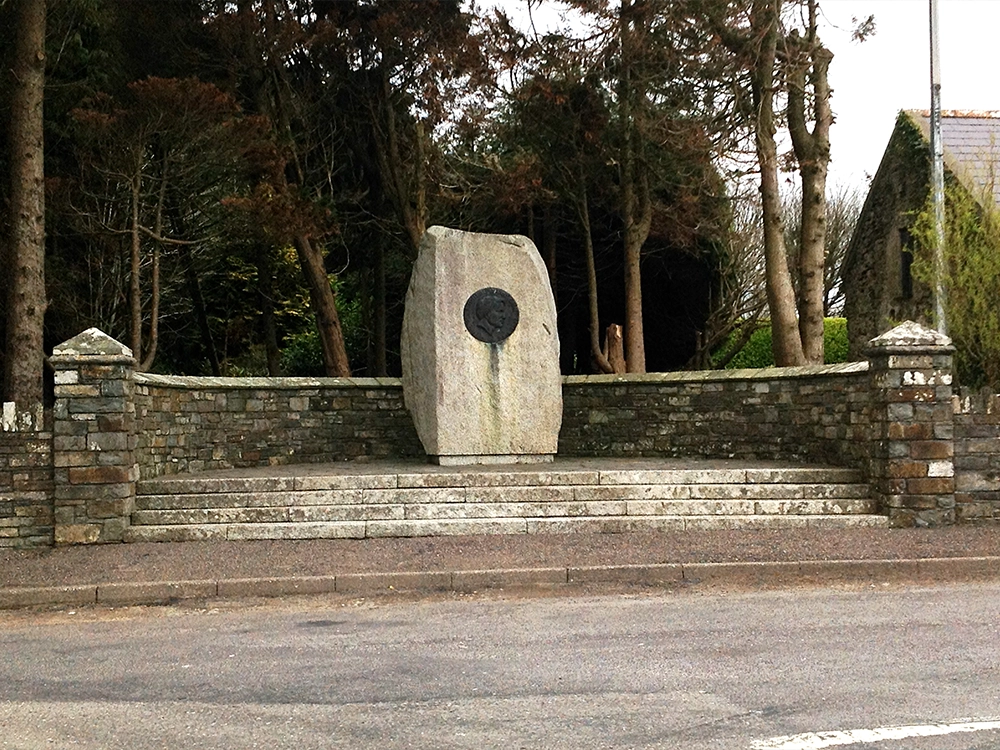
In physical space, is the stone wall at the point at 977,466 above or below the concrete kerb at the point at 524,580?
above

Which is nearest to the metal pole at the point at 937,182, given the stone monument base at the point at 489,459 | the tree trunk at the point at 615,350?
the stone monument base at the point at 489,459

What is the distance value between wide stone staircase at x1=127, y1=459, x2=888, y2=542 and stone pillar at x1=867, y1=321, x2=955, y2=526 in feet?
1.34

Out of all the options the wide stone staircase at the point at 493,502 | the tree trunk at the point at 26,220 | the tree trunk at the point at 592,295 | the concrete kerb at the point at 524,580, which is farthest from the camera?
the tree trunk at the point at 592,295

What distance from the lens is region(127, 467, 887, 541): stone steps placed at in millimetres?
11117

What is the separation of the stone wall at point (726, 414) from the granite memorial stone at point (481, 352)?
7.86 ft

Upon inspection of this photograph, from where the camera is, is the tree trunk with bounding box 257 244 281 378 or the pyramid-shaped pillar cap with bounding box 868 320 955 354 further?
the tree trunk with bounding box 257 244 281 378

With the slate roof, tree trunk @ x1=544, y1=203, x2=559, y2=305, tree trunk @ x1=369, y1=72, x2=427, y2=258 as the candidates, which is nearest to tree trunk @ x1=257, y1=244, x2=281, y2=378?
tree trunk @ x1=369, y1=72, x2=427, y2=258

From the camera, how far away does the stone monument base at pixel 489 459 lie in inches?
548

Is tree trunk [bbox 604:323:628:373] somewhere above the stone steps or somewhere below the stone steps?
above

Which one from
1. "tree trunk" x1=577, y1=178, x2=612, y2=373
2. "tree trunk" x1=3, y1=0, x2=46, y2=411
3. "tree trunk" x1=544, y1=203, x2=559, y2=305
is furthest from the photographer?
"tree trunk" x1=544, y1=203, x2=559, y2=305

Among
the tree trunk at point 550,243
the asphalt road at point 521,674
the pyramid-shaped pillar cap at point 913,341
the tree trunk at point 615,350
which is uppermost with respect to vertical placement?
the tree trunk at point 550,243

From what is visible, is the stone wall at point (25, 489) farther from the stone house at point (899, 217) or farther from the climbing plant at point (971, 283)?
the stone house at point (899, 217)

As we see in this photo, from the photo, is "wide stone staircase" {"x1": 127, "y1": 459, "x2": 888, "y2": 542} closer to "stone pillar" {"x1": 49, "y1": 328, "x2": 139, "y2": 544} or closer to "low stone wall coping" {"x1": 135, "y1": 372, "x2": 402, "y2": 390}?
"stone pillar" {"x1": 49, "y1": 328, "x2": 139, "y2": 544}

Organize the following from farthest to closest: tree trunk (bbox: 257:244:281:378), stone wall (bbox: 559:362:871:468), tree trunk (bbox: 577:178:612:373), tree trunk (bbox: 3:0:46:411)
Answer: tree trunk (bbox: 257:244:281:378), tree trunk (bbox: 577:178:612:373), tree trunk (bbox: 3:0:46:411), stone wall (bbox: 559:362:871:468)
